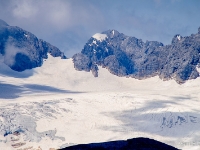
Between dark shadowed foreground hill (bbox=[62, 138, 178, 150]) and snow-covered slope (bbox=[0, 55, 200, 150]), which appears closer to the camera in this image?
dark shadowed foreground hill (bbox=[62, 138, 178, 150])

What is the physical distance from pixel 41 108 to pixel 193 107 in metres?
96.2

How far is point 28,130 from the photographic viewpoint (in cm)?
15862

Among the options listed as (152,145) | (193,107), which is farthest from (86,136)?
(152,145)

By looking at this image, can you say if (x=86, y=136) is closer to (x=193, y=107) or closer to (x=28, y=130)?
(x=28, y=130)

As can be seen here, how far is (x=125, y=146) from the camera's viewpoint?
2356cm

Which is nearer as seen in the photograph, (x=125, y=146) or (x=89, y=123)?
(x=125, y=146)

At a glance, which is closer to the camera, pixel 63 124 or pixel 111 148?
pixel 111 148

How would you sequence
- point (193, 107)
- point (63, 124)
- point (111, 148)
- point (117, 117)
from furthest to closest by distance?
point (193, 107) → point (117, 117) → point (63, 124) → point (111, 148)

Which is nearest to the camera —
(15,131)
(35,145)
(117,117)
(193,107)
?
(35,145)

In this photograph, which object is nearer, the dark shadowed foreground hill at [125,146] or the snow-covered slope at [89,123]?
the dark shadowed foreground hill at [125,146]

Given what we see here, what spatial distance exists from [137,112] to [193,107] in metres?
36.9

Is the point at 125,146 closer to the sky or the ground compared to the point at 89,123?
closer to the sky

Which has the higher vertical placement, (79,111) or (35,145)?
(79,111)

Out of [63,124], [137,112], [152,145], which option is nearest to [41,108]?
[63,124]
